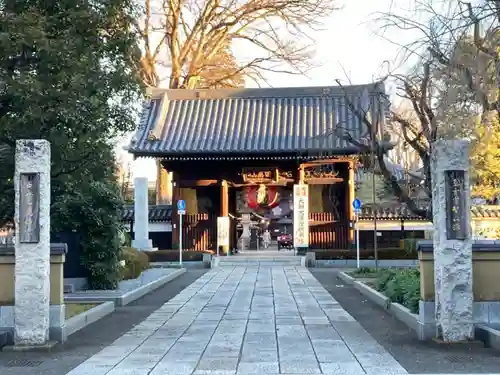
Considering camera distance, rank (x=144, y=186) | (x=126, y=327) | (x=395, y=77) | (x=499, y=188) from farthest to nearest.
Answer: (x=144, y=186), (x=499, y=188), (x=395, y=77), (x=126, y=327)

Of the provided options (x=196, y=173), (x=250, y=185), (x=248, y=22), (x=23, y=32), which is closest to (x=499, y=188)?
(x=250, y=185)

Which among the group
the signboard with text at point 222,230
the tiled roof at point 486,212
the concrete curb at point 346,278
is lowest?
the concrete curb at point 346,278

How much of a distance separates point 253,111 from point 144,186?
644 centimetres

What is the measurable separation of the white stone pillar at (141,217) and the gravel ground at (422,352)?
1606 centimetres

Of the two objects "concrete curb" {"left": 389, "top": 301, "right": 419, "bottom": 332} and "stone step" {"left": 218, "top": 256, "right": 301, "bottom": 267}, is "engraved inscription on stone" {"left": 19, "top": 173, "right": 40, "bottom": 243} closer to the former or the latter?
"concrete curb" {"left": 389, "top": 301, "right": 419, "bottom": 332}

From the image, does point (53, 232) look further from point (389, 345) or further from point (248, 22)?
point (248, 22)

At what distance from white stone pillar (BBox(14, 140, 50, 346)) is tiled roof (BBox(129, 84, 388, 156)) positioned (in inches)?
676

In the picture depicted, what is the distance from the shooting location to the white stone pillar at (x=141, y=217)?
87.5ft

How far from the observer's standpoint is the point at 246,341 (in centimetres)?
907

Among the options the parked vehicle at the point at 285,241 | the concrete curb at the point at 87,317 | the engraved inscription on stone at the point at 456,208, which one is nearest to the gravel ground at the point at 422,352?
the engraved inscription on stone at the point at 456,208

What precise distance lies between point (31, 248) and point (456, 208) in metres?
5.87

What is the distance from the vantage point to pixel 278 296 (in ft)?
48.8

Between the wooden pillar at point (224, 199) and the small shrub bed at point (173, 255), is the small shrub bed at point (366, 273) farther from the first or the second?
the wooden pillar at point (224, 199)

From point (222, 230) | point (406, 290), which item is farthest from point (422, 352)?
point (222, 230)
